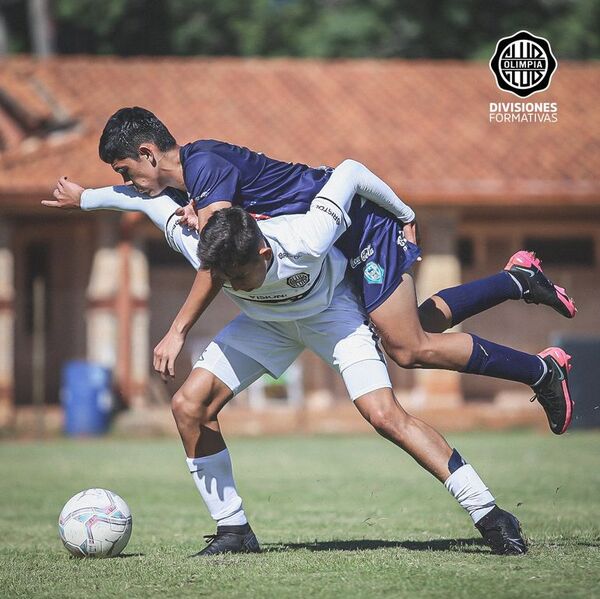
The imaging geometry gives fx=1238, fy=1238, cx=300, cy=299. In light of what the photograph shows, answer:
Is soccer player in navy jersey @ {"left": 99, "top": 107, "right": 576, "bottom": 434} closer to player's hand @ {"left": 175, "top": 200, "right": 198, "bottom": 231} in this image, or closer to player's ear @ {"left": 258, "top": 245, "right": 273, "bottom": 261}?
player's hand @ {"left": 175, "top": 200, "right": 198, "bottom": 231}

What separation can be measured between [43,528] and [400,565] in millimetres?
3330

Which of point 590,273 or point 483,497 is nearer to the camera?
point 483,497

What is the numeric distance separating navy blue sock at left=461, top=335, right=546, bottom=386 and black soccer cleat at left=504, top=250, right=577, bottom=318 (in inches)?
18.4

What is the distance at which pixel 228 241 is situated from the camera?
575 centimetres

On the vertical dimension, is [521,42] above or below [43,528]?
above

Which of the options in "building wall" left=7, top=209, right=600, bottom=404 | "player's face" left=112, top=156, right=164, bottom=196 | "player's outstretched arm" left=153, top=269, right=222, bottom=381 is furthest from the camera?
"building wall" left=7, top=209, right=600, bottom=404

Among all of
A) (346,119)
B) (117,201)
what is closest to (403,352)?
(117,201)

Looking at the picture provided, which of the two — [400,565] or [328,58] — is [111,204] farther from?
[328,58]

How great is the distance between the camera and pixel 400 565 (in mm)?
5875

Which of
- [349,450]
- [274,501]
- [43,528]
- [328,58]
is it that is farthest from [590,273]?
[43,528]

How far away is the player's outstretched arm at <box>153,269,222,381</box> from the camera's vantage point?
5.98m

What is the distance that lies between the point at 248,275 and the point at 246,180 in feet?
2.12

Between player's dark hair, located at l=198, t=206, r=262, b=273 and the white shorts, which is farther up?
player's dark hair, located at l=198, t=206, r=262, b=273

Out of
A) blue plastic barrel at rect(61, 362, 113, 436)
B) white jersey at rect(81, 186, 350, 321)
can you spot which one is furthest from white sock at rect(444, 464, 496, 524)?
blue plastic barrel at rect(61, 362, 113, 436)
